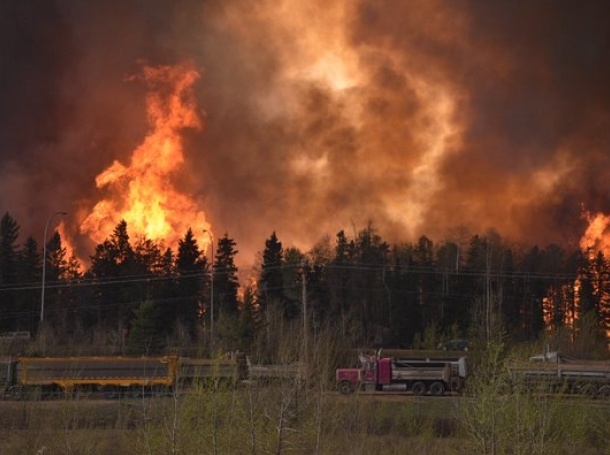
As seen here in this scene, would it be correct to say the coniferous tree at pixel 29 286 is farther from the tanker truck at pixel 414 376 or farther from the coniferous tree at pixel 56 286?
the tanker truck at pixel 414 376

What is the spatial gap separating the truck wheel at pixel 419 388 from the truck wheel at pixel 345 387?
680cm

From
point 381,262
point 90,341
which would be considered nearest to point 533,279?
point 381,262

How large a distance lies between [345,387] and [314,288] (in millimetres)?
46865

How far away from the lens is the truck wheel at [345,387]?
1369 inches

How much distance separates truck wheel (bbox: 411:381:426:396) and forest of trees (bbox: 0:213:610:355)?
25481 millimetres

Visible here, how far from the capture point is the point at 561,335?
2491 inches

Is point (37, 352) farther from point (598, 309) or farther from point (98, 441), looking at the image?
point (598, 309)

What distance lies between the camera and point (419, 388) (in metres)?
43.3

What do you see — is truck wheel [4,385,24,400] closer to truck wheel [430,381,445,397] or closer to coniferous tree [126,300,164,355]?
coniferous tree [126,300,164,355]

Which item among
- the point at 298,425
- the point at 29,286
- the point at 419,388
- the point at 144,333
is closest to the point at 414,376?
the point at 419,388

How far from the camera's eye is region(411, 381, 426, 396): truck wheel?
141ft

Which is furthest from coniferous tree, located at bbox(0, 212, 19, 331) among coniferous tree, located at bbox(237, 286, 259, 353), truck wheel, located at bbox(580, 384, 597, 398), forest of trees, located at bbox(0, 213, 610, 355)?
truck wheel, located at bbox(580, 384, 597, 398)

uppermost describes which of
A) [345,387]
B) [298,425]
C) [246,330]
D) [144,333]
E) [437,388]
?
[246,330]

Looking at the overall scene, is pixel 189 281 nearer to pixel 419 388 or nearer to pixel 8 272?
pixel 8 272
